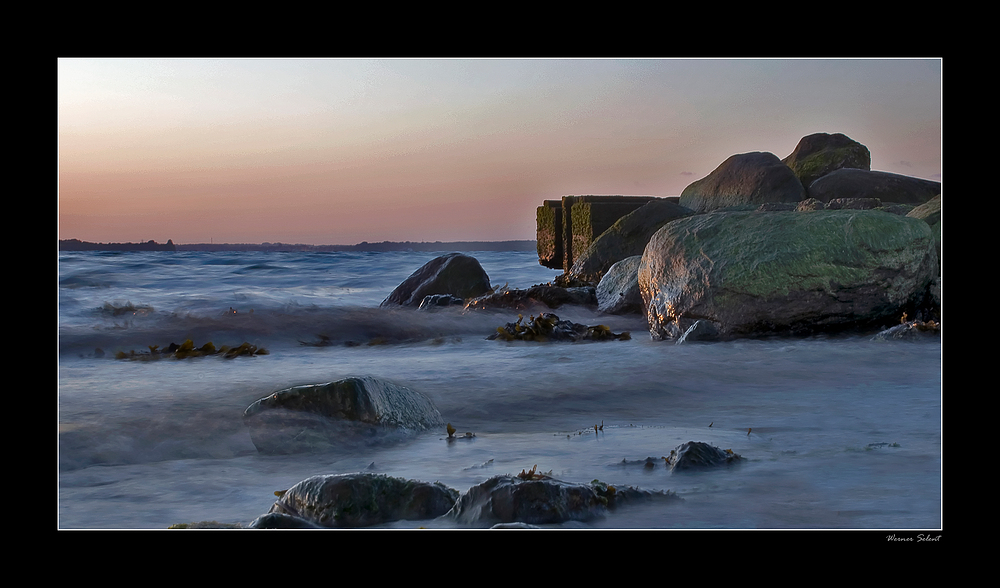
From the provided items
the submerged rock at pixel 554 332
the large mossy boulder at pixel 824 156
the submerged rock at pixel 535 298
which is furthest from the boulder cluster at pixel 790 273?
the large mossy boulder at pixel 824 156

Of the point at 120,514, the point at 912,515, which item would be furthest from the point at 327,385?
the point at 912,515

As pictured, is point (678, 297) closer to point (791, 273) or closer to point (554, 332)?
point (791, 273)

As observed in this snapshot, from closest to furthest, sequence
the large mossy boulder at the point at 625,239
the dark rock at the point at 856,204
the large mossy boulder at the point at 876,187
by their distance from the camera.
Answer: the dark rock at the point at 856,204 < the large mossy boulder at the point at 625,239 < the large mossy boulder at the point at 876,187

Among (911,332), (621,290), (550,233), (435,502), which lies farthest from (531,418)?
(550,233)

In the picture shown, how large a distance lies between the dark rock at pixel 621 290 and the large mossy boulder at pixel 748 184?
3752mm

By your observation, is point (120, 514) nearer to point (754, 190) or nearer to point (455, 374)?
point (455, 374)

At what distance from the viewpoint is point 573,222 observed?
13.7m

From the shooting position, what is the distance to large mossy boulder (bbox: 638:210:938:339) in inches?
225

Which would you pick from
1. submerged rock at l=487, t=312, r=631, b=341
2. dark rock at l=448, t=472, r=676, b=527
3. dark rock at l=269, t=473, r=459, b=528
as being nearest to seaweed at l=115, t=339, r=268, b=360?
submerged rock at l=487, t=312, r=631, b=341

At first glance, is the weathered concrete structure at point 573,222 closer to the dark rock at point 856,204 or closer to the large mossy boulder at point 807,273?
the dark rock at point 856,204

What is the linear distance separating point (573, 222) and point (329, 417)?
10.7 m

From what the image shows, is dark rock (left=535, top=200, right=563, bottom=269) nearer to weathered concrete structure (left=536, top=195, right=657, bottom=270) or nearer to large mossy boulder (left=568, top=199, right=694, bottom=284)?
weathered concrete structure (left=536, top=195, right=657, bottom=270)

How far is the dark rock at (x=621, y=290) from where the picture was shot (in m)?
7.82
